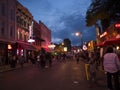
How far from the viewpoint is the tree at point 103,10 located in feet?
115

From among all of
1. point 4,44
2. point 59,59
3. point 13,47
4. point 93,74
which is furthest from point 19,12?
point 93,74

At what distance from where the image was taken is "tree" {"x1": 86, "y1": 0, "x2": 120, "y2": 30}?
34969 mm

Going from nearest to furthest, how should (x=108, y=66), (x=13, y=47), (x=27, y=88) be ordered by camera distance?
(x=108, y=66) → (x=27, y=88) → (x=13, y=47)

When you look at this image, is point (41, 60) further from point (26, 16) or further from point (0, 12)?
point (26, 16)

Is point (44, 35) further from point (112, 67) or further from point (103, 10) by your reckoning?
point (112, 67)

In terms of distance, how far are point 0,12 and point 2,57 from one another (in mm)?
6921

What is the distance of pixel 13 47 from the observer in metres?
54.0

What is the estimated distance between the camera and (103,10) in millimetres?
38094

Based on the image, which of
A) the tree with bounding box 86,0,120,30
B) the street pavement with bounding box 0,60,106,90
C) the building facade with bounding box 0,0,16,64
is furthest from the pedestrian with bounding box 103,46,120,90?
the building facade with bounding box 0,0,16,64

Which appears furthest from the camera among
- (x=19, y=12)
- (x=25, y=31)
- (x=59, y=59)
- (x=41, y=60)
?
(x=59, y=59)

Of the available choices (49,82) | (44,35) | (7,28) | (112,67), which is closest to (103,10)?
(7,28)

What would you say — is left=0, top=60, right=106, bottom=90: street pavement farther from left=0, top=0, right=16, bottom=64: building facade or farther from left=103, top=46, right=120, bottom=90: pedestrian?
left=0, top=0, right=16, bottom=64: building facade

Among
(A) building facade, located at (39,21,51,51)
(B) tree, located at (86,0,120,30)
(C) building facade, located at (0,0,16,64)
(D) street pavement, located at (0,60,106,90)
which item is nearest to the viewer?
(D) street pavement, located at (0,60,106,90)

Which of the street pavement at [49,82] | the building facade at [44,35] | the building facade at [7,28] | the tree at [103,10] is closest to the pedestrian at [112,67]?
the street pavement at [49,82]
